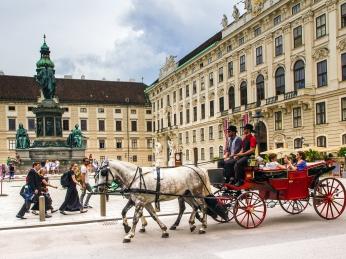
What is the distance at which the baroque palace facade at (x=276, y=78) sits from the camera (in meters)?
33.0

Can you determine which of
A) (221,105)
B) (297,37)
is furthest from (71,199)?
(221,105)

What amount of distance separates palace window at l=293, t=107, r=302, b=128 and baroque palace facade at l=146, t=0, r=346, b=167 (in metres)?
0.06

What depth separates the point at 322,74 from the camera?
3444 cm

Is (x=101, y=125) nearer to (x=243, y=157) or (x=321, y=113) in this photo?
(x=321, y=113)

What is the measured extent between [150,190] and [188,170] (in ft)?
3.89

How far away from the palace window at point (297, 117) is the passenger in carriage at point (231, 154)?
26766mm

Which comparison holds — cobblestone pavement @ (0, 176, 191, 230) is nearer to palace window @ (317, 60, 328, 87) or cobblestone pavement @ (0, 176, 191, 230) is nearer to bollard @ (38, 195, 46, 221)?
bollard @ (38, 195, 46, 221)

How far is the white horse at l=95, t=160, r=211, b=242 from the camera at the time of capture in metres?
9.49

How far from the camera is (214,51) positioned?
51.4m

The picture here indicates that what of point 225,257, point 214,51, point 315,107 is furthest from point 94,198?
point 214,51

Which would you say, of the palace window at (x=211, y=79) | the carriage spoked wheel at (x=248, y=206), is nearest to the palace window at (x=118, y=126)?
the palace window at (x=211, y=79)

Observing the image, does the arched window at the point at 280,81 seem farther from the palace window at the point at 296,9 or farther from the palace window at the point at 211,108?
the palace window at the point at 211,108

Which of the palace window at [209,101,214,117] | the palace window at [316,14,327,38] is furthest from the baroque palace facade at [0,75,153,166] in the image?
the palace window at [316,14,327,38]

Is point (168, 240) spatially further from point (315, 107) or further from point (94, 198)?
point (315, 107)
